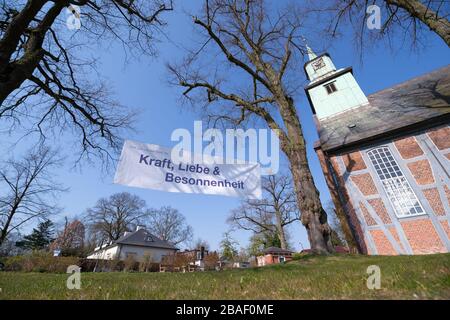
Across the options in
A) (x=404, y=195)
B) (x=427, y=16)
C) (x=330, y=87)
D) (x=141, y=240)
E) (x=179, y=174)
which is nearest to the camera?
(x=427, y=16)

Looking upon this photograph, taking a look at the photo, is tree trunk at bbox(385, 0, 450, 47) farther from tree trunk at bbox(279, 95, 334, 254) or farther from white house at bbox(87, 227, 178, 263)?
white house at bbox(87, 227, 178, 263)

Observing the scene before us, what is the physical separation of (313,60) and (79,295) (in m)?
25.8

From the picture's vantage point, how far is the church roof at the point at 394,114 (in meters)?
10.9

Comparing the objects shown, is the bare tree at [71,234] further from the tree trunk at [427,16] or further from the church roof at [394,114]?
the tree trunk at [427,16]

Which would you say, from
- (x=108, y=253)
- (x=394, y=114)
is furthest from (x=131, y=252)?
(x=394, y=114)

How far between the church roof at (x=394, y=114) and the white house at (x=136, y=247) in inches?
1206

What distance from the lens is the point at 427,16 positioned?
686 cm

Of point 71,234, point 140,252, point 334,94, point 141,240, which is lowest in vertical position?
point 140,252

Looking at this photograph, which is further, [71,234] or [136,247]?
[71,234]

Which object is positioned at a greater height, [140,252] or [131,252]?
[140,252]

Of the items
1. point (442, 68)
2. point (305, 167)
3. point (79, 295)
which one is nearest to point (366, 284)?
point (79, 295)

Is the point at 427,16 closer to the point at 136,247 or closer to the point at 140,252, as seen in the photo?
the point at 136,247

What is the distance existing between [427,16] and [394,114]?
6747 millimetres
